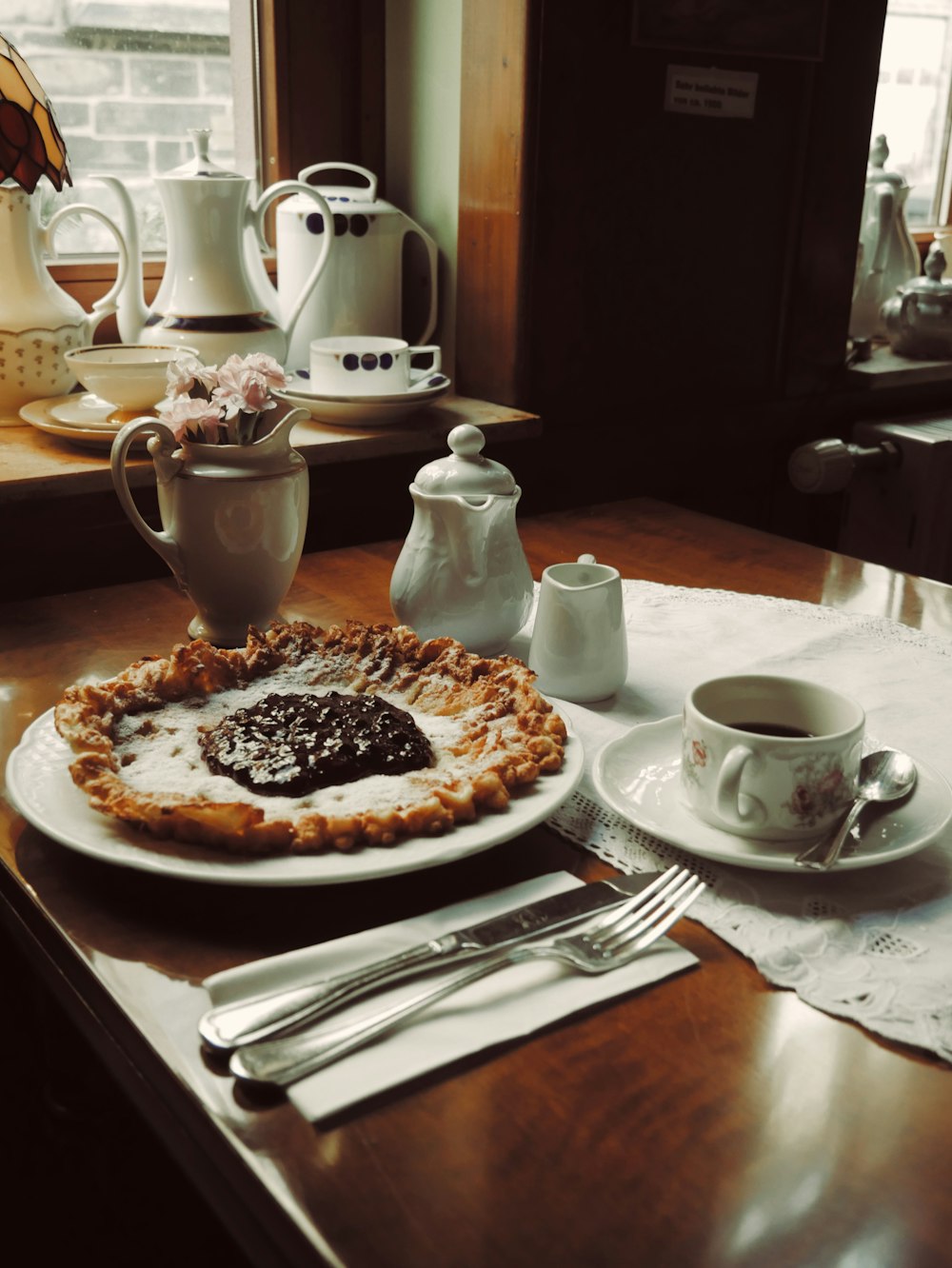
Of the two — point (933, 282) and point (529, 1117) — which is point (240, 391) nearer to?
point (529, 1117)

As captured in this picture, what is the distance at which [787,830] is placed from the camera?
0.80 m

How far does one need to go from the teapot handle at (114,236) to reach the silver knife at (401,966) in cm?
123

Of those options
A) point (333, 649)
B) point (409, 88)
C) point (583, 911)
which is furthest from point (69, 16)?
point (583, 911)

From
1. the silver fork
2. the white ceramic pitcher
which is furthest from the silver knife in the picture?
the white ceramic pitcher

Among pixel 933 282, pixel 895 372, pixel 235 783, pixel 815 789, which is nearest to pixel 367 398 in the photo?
pixel 235 783

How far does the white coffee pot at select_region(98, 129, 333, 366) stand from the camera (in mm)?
1648

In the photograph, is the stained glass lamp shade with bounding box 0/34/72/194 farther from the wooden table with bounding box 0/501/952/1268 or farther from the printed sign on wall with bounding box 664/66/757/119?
the printed sign on wall with bounding box 664/66/757/119

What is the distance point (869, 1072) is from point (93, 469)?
111cm

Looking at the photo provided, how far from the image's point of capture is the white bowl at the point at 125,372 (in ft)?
4.85

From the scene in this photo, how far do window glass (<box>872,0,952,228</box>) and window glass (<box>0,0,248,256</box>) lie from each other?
145 centimetres

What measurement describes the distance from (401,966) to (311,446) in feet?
3.33

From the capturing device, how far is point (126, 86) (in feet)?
5.92

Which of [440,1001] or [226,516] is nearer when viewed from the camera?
[440,1001]

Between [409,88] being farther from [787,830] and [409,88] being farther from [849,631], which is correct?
[787,830]
